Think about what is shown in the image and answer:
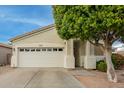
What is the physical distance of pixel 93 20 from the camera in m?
13.9

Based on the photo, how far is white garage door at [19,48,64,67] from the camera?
27766mm

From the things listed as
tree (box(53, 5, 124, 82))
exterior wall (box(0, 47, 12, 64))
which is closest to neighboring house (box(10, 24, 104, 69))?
exterior wall (box(0, 47, 12, 64))

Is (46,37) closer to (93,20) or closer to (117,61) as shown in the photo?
(117,61)

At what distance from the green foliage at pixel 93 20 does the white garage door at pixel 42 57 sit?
11.7 metres

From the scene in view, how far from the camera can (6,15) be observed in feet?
83.1

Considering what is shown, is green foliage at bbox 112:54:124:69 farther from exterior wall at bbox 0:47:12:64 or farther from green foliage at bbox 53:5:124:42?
exterior wall at bbox 0:47:12:64

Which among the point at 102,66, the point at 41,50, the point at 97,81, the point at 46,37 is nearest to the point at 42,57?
the point at 41,50

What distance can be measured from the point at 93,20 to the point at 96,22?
8.5 inches

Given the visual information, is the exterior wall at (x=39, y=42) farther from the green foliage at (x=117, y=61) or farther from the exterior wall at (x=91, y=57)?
the green foliage at (x=117, y=61)

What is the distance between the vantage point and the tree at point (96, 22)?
43.6 feet

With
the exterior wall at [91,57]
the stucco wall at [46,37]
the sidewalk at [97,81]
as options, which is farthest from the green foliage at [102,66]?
the stucco wall at [46,37]
